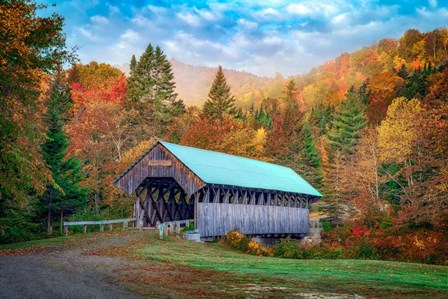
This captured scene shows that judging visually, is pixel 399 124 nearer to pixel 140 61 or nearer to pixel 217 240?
pixel 217 240

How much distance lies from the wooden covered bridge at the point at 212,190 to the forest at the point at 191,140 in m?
4.35

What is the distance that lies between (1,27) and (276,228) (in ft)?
84.4

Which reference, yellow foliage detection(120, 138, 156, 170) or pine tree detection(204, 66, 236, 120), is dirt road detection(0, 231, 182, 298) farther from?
pine tree detection(204, 66, 236, 120)

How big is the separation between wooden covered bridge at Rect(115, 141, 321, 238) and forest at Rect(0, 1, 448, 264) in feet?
14.3

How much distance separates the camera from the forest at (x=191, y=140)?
870 inches

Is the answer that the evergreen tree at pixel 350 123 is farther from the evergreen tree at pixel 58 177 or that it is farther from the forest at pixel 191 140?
the evergreen tree at pixel 58 177

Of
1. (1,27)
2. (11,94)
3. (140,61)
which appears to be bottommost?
(11,94)

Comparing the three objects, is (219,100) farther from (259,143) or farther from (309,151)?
(309,151)

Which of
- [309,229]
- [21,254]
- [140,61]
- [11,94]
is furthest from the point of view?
[140,61]

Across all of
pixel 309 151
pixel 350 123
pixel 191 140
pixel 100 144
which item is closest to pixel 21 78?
pixel 100 144

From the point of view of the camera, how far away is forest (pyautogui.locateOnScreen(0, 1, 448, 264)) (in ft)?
72.5

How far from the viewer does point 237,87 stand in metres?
159

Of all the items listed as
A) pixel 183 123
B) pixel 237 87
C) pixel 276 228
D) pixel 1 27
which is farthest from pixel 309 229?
pixel 237 87

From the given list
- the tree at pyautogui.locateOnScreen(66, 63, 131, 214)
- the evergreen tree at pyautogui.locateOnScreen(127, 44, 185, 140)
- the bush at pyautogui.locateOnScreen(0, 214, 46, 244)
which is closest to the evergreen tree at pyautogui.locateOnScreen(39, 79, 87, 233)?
the bush at pyautogui.locateOnScreen(0, 214, 46, 244)
